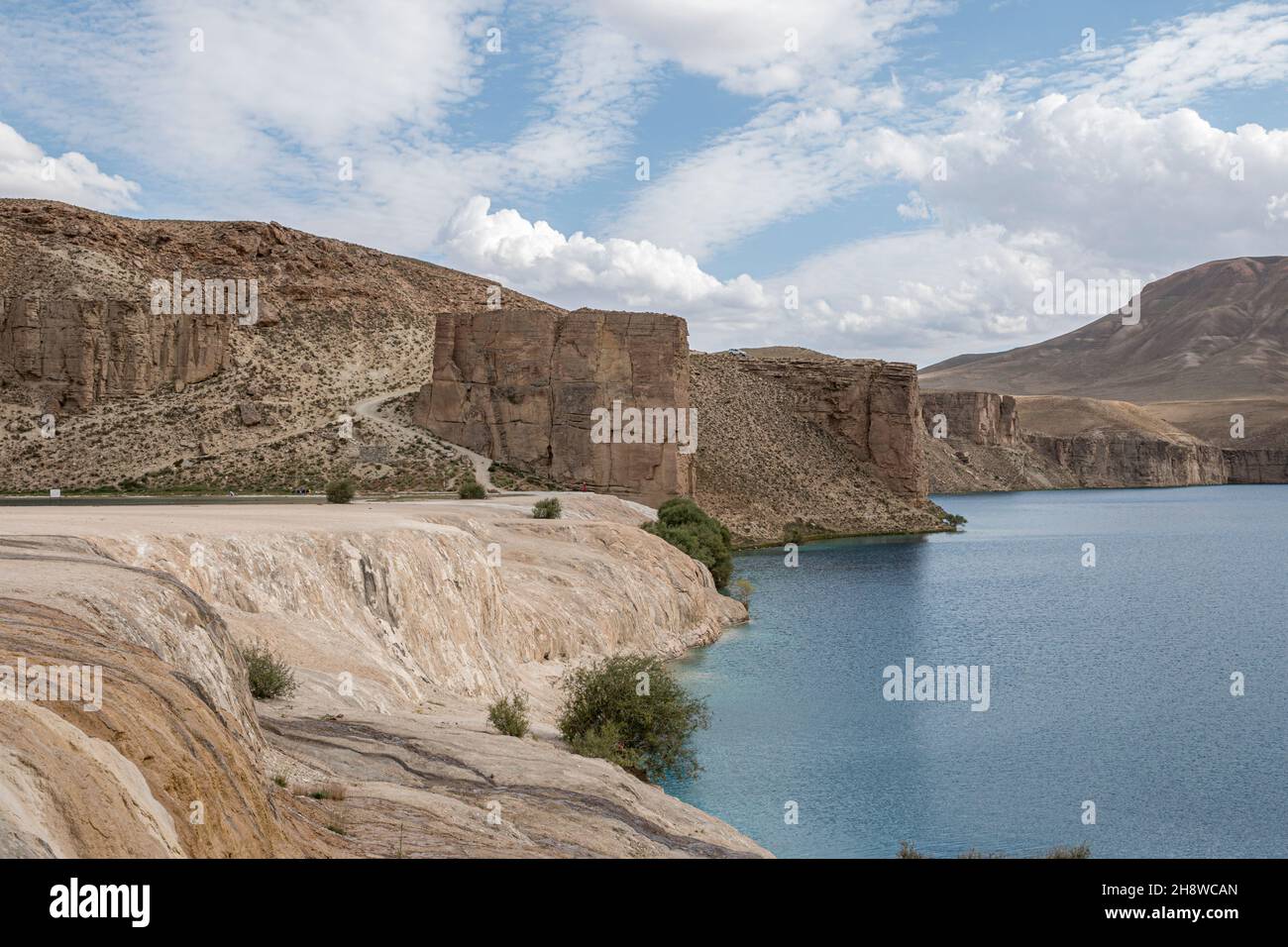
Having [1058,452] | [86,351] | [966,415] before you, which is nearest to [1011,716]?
[86,351]

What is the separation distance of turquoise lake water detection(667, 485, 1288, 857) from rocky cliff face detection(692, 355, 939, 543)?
2432 centimetres

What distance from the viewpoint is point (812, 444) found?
313ft

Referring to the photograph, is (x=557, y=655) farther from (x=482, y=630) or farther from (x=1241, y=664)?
(x=1241, y=664)

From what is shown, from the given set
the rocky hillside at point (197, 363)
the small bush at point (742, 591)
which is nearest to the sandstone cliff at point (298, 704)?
the small bush at point (742, 591)

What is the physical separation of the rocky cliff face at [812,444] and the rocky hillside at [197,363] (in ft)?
80.9

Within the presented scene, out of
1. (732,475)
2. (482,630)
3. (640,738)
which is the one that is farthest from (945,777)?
(732,475)

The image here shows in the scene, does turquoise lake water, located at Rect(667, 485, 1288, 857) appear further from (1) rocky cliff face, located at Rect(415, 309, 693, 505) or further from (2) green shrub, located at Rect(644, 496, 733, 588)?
(1) rocky cliff face, located at Rect(415, 309, 693, 505)

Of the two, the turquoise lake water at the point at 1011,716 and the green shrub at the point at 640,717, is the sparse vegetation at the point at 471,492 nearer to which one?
the turquoise lake water at the point at 1011,716

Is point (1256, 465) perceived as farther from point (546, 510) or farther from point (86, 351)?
point (86, 351)

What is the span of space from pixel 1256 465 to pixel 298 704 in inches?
8266

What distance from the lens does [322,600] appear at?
20594mm

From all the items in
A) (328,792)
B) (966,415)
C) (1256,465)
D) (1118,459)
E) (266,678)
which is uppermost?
(966,415)

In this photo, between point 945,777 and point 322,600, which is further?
point 945,777
